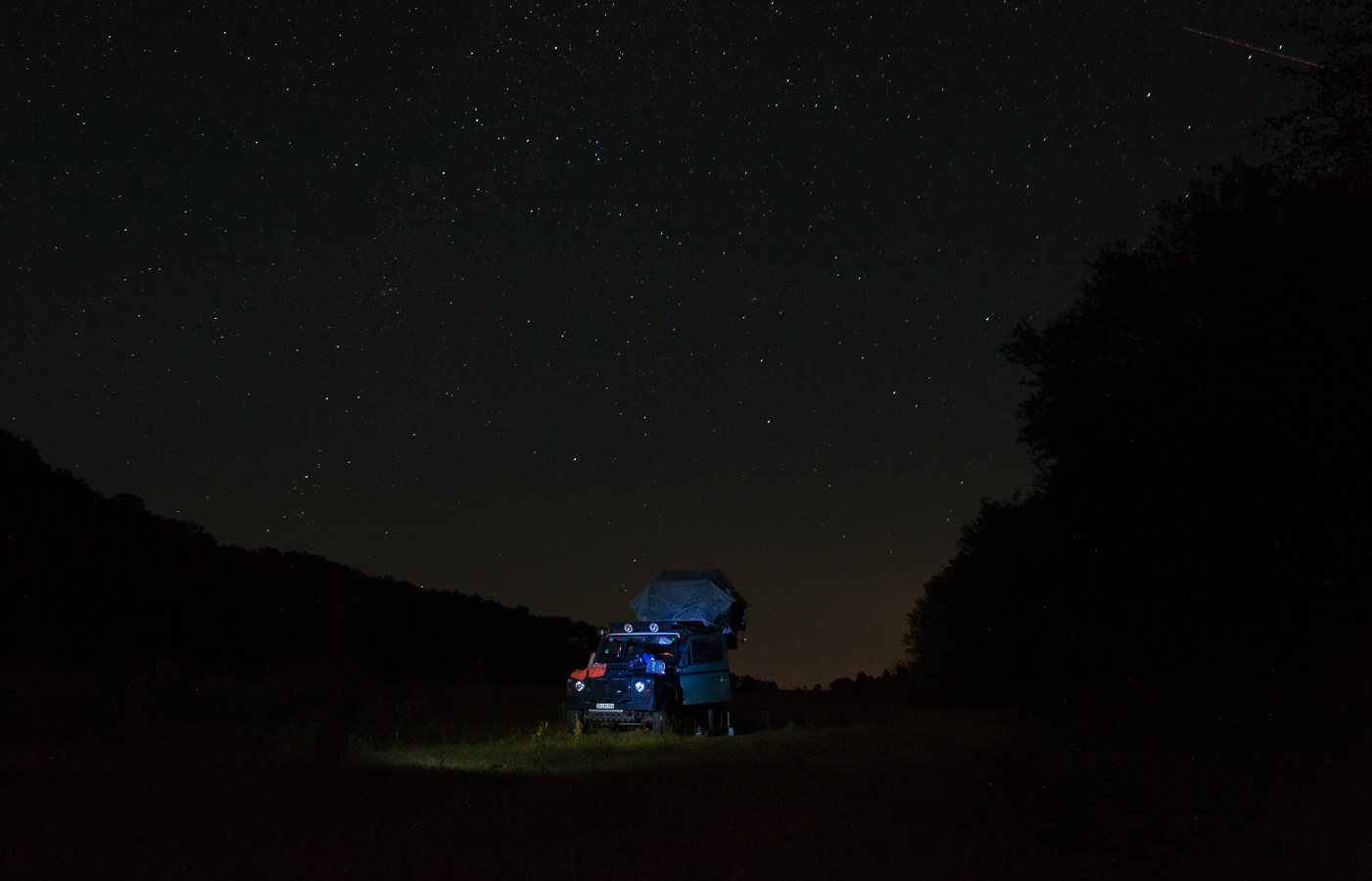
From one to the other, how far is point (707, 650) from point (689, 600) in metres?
2.20

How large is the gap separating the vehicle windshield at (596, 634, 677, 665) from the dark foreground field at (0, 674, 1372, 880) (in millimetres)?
5495

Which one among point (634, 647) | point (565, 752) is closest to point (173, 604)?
point (634, 647)

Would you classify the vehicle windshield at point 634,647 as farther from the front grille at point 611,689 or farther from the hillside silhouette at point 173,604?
the hillside silhouette at point 173,604

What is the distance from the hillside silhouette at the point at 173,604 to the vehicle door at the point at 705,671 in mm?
6108

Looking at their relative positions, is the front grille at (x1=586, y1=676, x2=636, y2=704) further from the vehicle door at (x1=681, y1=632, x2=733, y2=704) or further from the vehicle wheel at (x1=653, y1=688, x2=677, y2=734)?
the vehicle door at (x1=681, y1=632, x2=733, y2=704)

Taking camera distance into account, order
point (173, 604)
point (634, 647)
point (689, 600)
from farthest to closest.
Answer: point (173, 604) → point (689, 600) → point (634, 647)

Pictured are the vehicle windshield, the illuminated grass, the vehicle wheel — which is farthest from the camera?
the vehicle windshield

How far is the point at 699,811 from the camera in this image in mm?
10023

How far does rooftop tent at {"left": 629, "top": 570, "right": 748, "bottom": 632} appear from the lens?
24.4m

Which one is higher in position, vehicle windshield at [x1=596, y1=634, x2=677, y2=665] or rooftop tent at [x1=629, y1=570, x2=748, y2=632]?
rooftop tent at [x1=629, y1=570, x2=748, y2=632]

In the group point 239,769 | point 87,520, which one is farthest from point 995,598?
point 87,520

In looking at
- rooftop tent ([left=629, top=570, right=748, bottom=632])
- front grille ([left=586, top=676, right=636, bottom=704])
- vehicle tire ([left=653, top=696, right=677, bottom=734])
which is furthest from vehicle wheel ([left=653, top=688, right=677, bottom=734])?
rooftop tent ([left=629, top=570, right=748, bottom=632])

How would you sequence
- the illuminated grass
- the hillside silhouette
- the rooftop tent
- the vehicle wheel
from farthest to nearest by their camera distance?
the hillside silhouette, the rooftop tent, the vehicle wheel, the illuminated grass

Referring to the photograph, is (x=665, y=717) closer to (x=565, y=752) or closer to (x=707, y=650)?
(x=707, y=650)
